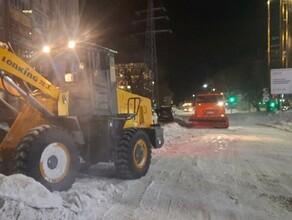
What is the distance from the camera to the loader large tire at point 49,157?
25.1ft

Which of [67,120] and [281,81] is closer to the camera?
[67,120]

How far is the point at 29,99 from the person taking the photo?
858 centimetres

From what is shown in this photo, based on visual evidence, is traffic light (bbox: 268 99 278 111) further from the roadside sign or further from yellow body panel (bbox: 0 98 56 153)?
yellow body panel (bbox: 0 98 56 153)

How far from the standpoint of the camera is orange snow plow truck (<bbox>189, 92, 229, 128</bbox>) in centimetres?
2916

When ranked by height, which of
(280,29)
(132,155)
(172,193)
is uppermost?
(280,29)

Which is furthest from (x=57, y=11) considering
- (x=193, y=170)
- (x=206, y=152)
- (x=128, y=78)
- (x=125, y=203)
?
(x=125, y=203)

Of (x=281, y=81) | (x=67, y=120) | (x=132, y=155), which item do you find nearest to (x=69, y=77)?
(x=67, y=120)

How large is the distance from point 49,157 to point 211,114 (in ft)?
72.9

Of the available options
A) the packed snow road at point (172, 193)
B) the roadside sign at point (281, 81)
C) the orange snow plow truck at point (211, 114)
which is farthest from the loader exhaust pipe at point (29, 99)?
the roadside sign at point (281, 81)

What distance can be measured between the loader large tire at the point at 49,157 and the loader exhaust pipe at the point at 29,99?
0.65 metres

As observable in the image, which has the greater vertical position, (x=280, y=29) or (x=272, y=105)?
(x=280, y=29)

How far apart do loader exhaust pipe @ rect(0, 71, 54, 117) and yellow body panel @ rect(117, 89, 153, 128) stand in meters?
2.46

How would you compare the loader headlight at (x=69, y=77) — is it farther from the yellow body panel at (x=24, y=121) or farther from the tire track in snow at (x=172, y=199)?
the tire track in snow at (x=172, y=199)

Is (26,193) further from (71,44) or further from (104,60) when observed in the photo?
(104,60)
